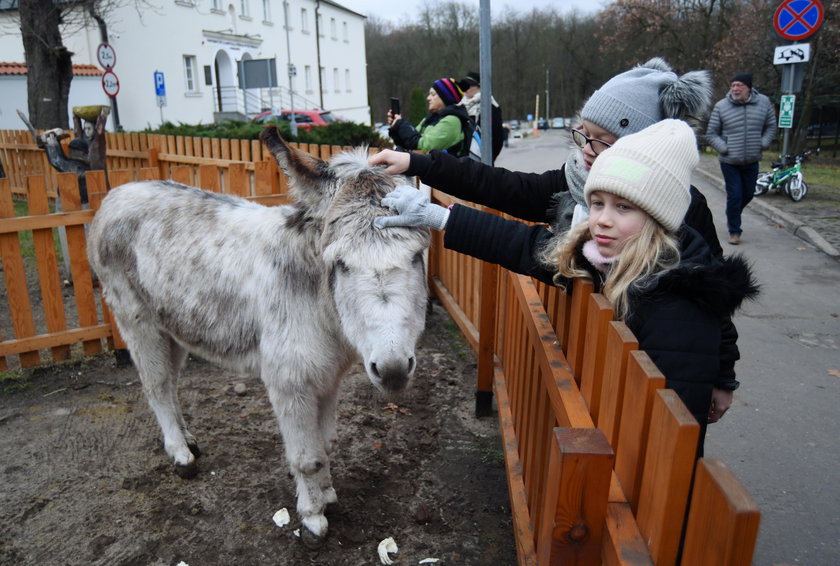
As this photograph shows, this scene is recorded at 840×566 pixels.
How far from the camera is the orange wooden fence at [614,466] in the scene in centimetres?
101

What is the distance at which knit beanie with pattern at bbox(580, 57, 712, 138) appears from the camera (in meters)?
2.12

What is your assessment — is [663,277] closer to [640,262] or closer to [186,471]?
[640,262]

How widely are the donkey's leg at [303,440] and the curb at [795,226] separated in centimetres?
797

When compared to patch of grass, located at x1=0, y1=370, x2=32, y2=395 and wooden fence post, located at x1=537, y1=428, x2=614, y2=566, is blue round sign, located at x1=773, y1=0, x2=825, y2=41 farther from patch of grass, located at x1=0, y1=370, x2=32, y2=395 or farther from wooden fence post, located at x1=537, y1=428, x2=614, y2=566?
patch of grass, located at x1=0, y1=370, x2=32, y2=395

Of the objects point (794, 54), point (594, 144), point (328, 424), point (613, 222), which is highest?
point (794, 54)

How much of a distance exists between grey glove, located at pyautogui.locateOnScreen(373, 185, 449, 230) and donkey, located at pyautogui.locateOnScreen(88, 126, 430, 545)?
59 millimetres

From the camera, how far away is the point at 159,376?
3.72m

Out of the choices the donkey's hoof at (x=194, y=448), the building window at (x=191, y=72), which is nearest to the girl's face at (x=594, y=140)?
the donkey's hoof at (x=194, y=448)

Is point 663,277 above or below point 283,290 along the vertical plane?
Result: above

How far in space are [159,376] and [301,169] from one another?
1.98 meters

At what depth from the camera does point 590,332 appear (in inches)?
68.2

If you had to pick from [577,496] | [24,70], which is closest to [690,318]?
[577,496]

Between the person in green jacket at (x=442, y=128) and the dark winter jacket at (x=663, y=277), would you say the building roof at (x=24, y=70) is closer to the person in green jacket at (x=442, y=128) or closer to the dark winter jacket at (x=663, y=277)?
the person in green jacket at (x=442, y=128)

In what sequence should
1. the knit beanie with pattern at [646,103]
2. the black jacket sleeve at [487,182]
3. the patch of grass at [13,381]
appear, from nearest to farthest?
1. the knit beanie with pattern at [646,103]
2. the black jacket sleeve at [487,182]
3. the patch of grass at [13,381]
